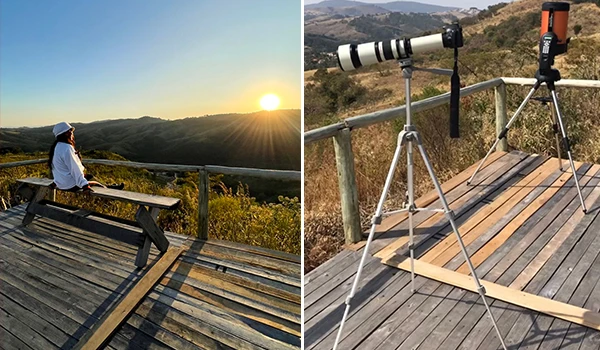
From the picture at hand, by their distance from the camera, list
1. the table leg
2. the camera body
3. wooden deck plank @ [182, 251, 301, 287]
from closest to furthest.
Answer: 1. the camera body
2. wooden deck plank @ [182, 251, 301, 287]
3. the table leg

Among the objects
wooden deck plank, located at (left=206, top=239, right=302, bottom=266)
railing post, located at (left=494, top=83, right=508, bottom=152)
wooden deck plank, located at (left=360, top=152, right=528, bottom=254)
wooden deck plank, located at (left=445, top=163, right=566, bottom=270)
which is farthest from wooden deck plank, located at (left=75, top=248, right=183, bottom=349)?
railing post, located at (left=494, top=83, right=508, bottom=152)

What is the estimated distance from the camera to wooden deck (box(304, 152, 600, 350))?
169 cm

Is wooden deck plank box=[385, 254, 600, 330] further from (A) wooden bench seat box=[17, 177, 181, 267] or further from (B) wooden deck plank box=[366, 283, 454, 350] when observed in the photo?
(A) wooden bench seat box=[17, 177, 181, 267]

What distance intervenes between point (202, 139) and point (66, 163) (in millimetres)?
5394


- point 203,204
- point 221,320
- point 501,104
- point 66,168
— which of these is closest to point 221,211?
point 203,204

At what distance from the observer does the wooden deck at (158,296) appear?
204cm

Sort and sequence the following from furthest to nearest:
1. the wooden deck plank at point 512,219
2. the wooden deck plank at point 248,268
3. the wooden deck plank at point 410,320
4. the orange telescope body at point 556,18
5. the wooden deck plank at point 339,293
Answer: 1. the orange telescope body at point 556,18
2. the wooden deck plank at point 248,268
3. the wooden deck plank at point 512,219
4. the wooden deck plank at point 339,293
5. the wooden deck plank at point 410,320

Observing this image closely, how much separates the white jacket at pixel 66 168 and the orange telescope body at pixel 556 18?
297 centimetres

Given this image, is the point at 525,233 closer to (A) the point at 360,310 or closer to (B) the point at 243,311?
Answer: (A) the point at 360,310

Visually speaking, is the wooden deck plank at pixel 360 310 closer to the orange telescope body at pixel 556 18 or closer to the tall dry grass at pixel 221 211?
the tall dry grass at pixel 221 211

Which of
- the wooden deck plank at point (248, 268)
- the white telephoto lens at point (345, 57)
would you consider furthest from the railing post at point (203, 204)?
the white telephoto lens at point (345, 57)

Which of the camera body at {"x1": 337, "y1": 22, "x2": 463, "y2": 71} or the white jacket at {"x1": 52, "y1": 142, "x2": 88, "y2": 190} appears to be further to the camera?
the white jacket at {"x1": 52, "y1": 142, "x2": 88, "y2": 190}

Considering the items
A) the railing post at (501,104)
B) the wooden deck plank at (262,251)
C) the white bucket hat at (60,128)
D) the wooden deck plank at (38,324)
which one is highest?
the railing post at (501,104)

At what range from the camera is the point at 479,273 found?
6.93 feet
